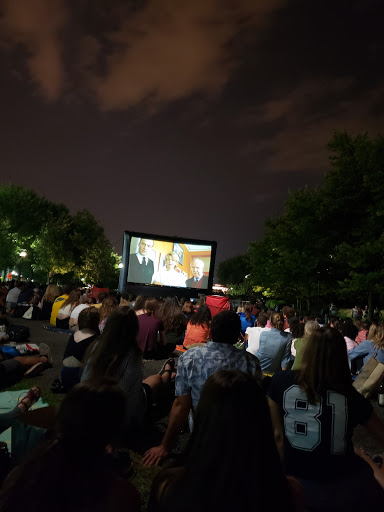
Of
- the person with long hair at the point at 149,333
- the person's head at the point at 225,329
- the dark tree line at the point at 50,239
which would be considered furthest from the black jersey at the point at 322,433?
the dark tree line at the point at 50,239

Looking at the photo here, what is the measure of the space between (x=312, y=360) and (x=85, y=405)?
1659mm

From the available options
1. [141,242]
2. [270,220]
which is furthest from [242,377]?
[270,220]

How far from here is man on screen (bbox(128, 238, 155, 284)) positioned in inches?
862

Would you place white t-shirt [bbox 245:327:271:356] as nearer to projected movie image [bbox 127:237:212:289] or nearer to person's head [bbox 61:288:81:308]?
person's head [bbox 61:288:81:308]

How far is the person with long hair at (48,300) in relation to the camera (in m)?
13.7

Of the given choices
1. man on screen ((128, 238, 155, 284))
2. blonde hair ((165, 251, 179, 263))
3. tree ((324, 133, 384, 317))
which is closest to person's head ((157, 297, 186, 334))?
man on screen ((128, 238, 155, 284))

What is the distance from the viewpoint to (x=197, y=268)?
22.8 m

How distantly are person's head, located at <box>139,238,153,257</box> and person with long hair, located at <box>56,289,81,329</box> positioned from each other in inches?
418

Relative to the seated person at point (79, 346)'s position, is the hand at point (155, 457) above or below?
below

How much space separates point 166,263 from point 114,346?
18500 millimetres

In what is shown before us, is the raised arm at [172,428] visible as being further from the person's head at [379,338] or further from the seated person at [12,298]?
the seated person at [12,298]

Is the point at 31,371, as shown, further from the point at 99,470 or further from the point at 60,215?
the point at 60,215

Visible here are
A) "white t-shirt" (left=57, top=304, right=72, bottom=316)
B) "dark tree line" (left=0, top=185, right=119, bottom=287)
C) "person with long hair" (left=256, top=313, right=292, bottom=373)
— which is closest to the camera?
"person with long hair" (left=256, top=313, right=292, bottom=373)

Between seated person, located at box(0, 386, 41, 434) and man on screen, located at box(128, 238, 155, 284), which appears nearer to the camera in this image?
seated person, located at box(0, 386, 41, 434)
